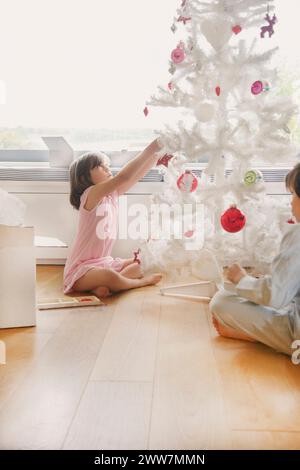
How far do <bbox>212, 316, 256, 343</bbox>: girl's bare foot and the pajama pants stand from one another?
0.08ft

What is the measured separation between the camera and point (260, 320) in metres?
1.63

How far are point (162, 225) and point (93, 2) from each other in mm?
1510

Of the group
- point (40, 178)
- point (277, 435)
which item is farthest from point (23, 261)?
point (40, 178)

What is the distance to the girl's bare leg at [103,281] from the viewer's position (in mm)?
2383

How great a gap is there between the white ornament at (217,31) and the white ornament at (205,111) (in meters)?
0.22

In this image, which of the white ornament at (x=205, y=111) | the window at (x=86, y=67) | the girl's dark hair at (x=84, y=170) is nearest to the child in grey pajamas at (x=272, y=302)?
the white ornament at (x=205, y=111)

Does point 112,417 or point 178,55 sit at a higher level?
point 178,55

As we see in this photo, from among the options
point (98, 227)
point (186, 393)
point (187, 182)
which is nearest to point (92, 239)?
point (98, 227)

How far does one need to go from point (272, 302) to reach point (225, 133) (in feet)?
2.62

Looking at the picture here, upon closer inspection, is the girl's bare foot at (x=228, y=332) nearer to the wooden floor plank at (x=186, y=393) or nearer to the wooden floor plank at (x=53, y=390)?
the wooden floor plank at (x=186, y=393)

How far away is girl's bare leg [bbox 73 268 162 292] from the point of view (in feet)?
7.82

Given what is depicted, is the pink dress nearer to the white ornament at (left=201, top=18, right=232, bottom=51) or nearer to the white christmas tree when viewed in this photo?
the white christmas tree

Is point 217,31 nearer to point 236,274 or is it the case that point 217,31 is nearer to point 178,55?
point 178,55

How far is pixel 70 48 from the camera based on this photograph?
3.12 m
